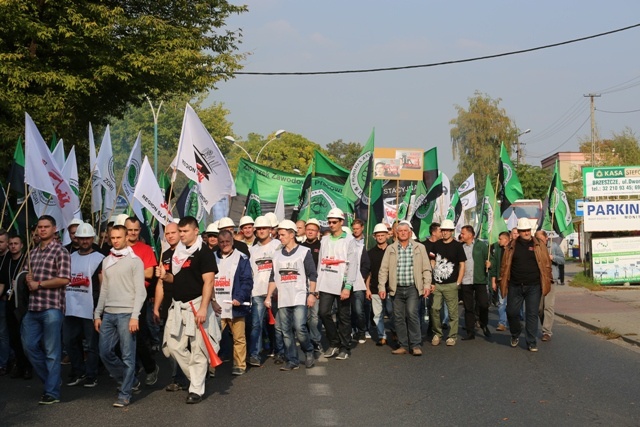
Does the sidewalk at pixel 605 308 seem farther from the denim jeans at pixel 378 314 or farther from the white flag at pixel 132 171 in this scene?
the white flag at pixel 132 171

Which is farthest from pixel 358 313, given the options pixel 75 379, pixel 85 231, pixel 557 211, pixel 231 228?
pixel 557 211

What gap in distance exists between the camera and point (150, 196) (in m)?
12.4

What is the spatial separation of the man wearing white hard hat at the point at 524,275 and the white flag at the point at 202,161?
415cm

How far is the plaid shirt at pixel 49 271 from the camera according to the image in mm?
9375

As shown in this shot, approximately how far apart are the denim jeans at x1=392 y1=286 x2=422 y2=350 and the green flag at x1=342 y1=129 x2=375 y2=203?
3887 millimetres

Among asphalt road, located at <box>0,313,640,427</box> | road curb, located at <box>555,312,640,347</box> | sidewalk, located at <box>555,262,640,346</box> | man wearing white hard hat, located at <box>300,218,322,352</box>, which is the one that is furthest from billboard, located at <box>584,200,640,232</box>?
man wearing white hard hat, located at <box>300,218,322,352</box>

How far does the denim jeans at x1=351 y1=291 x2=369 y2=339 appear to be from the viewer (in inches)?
555

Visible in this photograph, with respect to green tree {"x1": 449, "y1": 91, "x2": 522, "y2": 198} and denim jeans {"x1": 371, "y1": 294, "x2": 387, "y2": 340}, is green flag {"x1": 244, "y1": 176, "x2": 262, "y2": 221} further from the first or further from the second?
green tree {"x1": 449, "y1": 91, "x2": 522, "y2": 198}

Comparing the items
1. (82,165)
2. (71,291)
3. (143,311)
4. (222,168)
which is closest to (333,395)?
(143,311)

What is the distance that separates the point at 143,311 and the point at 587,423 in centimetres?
474

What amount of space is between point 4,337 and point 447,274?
6273mm

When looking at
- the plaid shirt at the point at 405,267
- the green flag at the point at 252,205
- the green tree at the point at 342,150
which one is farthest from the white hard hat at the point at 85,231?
the green tree at the point at 342,150

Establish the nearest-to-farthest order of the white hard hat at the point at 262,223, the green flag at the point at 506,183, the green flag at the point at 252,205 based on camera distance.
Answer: the white hard hat at the point at 262,223 → the green flag at the point at 506,183 → the green flag at the point at 252,205

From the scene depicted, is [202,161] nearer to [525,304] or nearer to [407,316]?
[407,316]
